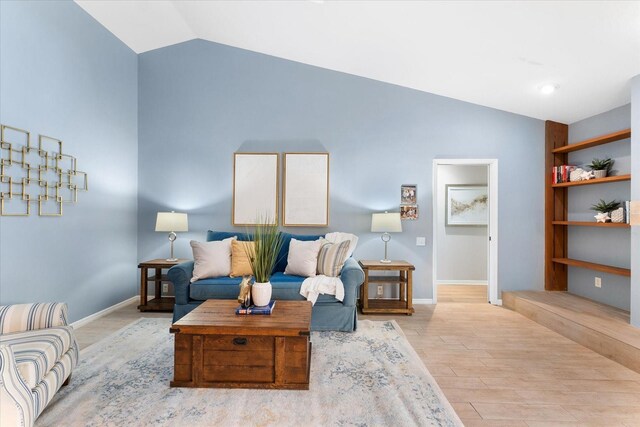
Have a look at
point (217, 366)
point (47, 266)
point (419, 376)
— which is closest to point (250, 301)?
point (217, 366)

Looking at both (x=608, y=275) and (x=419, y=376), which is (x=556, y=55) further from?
(x=419, y=376)

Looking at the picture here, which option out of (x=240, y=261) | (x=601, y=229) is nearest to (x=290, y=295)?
(x=240, y=261)

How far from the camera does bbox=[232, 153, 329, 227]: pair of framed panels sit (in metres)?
4.39

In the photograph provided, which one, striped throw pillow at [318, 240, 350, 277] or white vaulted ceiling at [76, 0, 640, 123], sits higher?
white vaulted ceiling at [76, 0, 640, 123]

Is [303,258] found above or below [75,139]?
below

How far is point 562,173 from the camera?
414 centimetres

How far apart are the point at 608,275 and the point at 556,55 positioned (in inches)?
98.2

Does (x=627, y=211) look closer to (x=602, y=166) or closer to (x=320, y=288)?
(x=602, y=166)

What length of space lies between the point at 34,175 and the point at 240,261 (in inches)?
77.9

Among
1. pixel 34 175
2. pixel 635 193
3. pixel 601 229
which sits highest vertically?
pixel 34 175

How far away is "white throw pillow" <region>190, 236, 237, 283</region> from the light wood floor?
3.10ft

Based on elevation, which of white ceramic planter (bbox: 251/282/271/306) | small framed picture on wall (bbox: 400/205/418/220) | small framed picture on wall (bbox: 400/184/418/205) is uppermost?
small framed picture on wall (bbox: 400/184/418/205)

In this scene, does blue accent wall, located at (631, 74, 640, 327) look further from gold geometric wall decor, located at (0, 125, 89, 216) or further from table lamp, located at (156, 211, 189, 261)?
gold geometric wall decor, located at (0, 125, 89, 216)

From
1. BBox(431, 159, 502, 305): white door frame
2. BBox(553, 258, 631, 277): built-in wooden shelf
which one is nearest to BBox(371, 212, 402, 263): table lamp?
BBox(431, 159, 502, 305): white door frame
